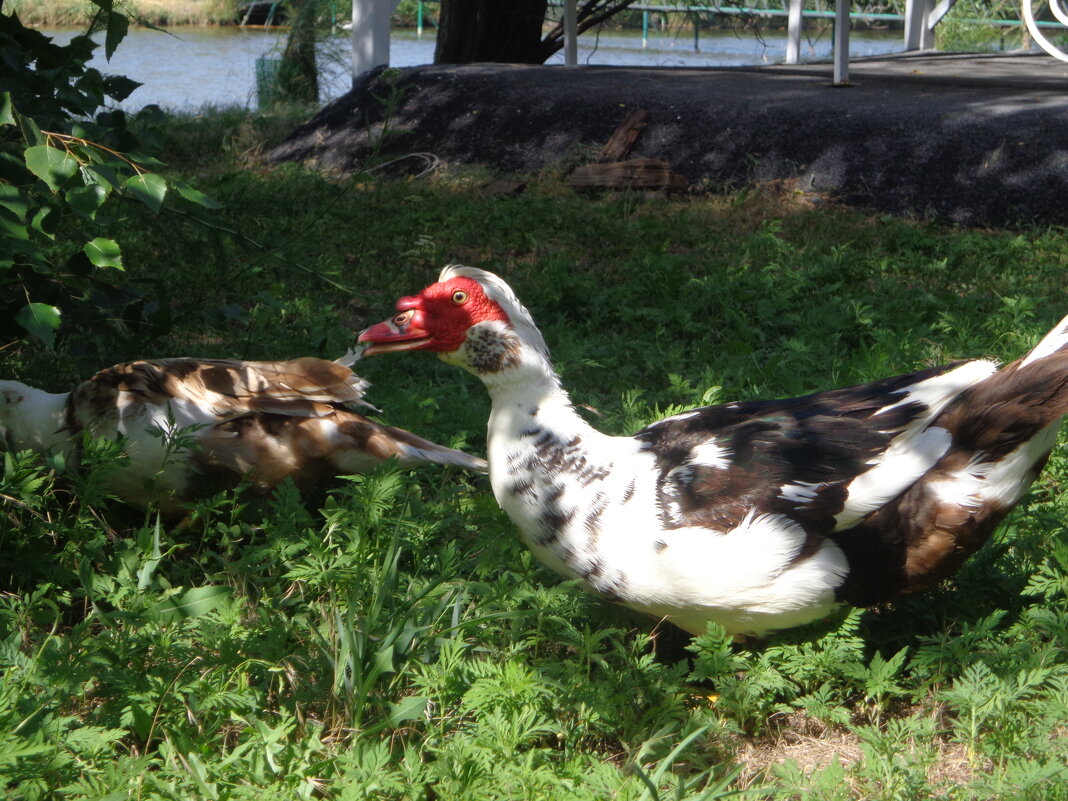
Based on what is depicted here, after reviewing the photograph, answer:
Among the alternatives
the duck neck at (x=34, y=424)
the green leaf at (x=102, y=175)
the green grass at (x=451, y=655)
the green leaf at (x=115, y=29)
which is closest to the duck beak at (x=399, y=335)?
the green grass at (x=451, y=655)

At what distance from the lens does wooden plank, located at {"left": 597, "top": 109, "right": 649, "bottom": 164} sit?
785 centimetres

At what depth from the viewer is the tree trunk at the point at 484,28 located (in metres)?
10.8

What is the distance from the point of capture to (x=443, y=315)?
3012mm

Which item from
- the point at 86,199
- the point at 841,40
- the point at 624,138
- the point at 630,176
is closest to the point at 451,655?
the point at 86,199

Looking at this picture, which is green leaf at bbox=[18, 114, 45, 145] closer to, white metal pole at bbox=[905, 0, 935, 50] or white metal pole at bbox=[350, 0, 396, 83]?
white metal pole at bbox=[350, 0, 396, 83]

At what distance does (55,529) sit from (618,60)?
16063mm

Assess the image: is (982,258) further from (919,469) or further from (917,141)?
(919,469)

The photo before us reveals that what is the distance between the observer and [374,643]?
2.61m

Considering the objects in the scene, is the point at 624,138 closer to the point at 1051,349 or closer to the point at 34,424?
the point at 34,424

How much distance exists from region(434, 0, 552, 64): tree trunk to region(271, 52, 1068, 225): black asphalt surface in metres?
1.07

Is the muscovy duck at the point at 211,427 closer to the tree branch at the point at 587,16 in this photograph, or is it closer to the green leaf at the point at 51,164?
the green leaf at the point at 51,164

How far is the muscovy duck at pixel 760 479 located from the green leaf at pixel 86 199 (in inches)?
32.5

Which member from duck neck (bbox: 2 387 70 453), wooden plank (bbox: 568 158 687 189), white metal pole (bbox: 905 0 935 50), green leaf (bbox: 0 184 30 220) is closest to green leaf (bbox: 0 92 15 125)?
green leaf (bbox: 0 184 30 220)

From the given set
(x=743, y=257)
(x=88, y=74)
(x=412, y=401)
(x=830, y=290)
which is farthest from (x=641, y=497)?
(x=743, y=257)
